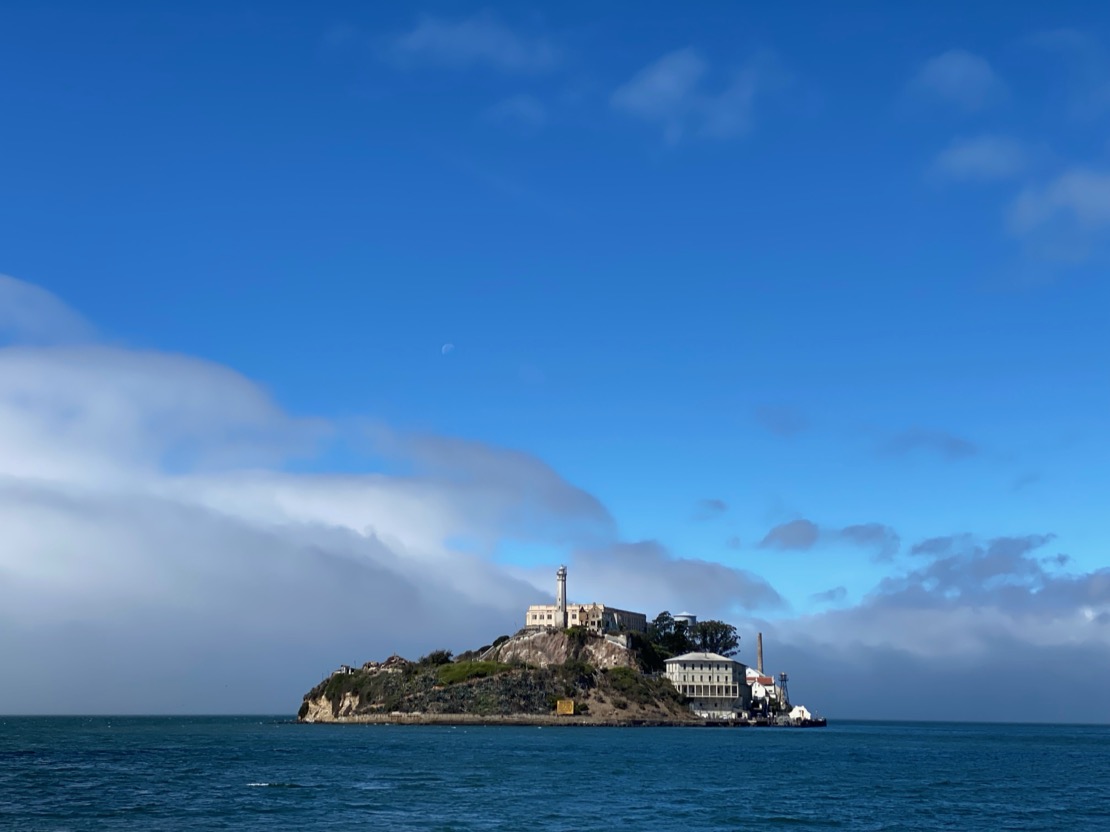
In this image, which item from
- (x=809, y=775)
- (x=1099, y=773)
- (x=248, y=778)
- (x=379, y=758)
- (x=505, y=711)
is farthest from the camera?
(x=505, y=711)

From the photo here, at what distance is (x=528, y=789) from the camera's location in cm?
7300

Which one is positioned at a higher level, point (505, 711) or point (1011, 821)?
point (505, 711)

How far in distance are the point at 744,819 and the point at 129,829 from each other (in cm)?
3241

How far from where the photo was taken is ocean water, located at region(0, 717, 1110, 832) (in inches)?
2263

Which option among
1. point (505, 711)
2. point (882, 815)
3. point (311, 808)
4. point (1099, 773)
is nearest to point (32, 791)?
point (311, 808)

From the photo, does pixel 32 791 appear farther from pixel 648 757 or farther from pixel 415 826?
pixel 648 757

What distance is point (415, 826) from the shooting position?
53969 mm

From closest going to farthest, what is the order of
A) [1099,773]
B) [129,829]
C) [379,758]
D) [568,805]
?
[129,829] → [568,805] → [379,758] → [1099,773]

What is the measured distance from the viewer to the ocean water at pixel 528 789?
189ft

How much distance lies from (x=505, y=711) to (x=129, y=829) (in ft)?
497

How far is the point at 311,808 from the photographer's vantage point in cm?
6059

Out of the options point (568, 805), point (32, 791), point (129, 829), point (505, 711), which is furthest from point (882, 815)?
point (505, 711)

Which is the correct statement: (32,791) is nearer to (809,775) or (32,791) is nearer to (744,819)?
(744,819)

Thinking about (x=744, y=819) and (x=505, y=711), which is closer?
(x=744, y=819)
